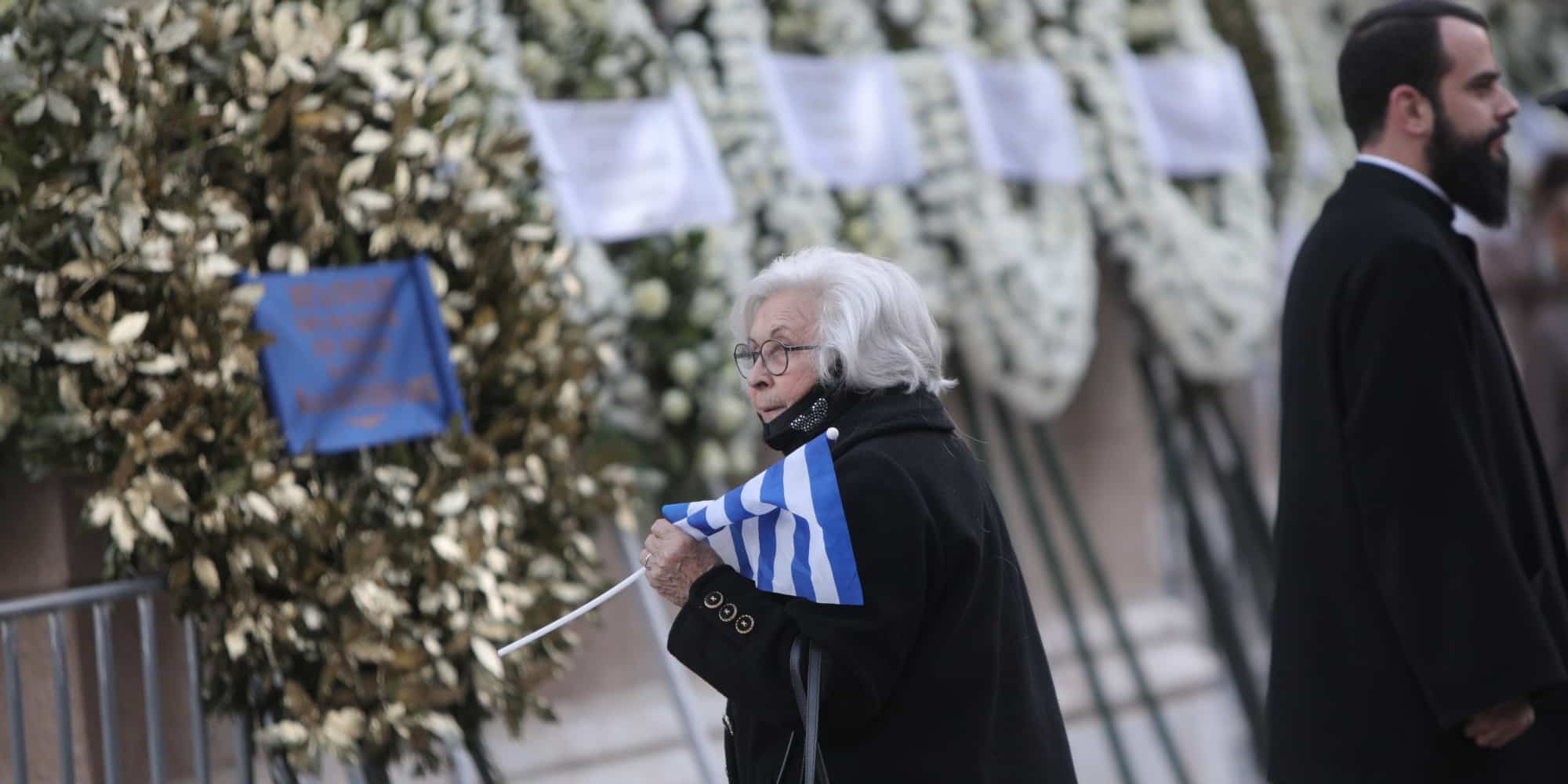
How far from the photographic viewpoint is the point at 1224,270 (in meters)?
5.67

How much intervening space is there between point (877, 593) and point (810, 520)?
123 millimetres

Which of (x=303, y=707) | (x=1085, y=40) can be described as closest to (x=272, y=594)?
(x=303, y=707)

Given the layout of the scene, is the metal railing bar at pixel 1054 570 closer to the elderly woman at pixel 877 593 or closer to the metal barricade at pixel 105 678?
the metal barricade at pixel 105 678

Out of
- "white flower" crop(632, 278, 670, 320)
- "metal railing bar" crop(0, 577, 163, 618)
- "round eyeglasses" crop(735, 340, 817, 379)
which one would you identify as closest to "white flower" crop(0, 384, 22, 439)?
"metal railing bar" crop(0, 577, 163, 618)

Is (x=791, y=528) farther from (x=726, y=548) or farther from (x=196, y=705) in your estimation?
(x=196, y=705)

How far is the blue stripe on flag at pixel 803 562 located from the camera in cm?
231

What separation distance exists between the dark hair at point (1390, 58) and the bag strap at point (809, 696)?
56.0 inches

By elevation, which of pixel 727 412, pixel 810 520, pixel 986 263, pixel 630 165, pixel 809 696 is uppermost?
pixel 630 165

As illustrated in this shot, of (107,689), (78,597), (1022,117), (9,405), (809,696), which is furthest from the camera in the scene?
(1022,117)

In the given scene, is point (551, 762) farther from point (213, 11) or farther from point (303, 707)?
point (213, 11)

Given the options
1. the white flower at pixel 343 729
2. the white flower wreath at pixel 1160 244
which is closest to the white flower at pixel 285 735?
the white flower at pixel 343 729

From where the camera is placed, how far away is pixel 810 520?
2.31m

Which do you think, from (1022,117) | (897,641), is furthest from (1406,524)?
(1022,117)

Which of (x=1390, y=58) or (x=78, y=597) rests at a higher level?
(x=1390, y=58)
